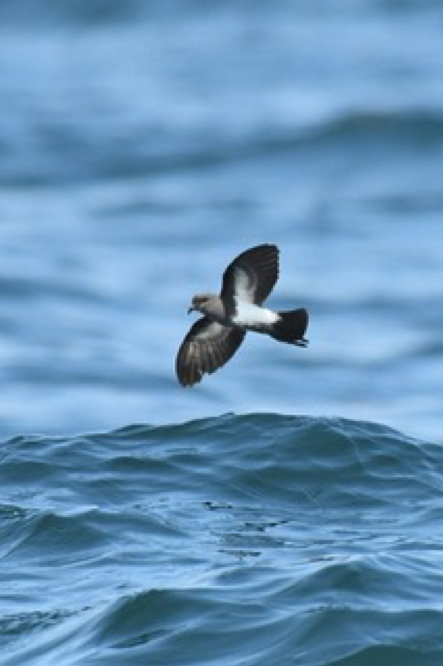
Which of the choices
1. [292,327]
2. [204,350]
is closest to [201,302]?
[292,327]

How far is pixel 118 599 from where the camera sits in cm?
981

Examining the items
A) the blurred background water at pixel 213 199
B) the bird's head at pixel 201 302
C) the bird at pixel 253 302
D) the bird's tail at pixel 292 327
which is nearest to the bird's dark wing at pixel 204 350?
the bird at pixel 253 302

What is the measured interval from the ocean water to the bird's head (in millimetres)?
1225

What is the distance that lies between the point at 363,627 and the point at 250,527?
1780 millimetres

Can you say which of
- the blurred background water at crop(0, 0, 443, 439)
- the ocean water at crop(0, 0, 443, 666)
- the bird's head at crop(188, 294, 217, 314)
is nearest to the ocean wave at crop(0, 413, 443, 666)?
the ocean water at crop(0, 0, 443, 666)

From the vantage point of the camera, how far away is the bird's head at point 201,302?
10.1 meters

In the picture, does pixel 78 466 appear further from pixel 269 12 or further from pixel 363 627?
pixel 269 12

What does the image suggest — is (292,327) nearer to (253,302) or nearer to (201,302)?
(253,302)

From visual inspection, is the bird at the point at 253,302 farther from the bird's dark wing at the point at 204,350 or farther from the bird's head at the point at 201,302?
the bird's dark wing at the point at 204,350

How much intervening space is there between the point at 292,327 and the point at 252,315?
25 centimetres

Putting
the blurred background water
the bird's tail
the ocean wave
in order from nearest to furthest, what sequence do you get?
the ocean wave
the bird's tail
the blurred background water

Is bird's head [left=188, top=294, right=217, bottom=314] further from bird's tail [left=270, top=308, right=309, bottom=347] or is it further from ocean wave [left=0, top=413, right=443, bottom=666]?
ocean wave [left=0, top=413, right=443, bottom=666]

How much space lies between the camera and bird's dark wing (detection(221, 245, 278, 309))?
9914mm

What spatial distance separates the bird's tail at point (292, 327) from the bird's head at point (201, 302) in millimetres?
436
